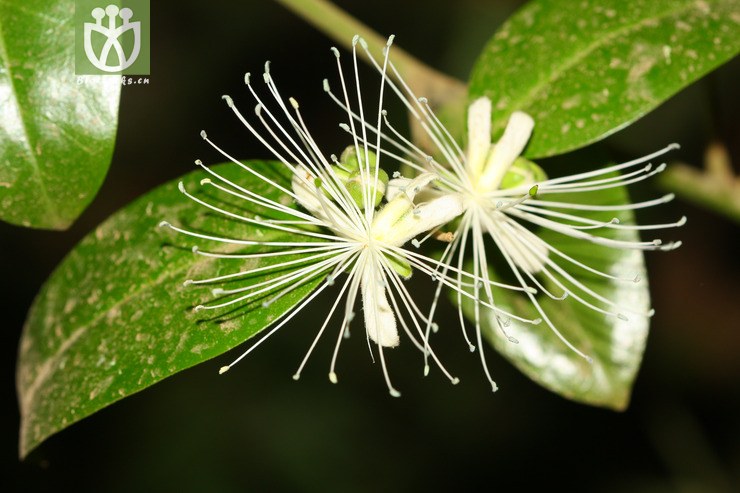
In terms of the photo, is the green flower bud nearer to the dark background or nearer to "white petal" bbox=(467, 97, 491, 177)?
"white petal" bbox=(467, 97, 491, 177)

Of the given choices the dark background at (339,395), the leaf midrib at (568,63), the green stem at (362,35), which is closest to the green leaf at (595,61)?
the leaf midrib at (568,63)

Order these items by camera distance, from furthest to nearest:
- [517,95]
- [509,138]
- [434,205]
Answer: [517,95] → [509,138] → [434,205]

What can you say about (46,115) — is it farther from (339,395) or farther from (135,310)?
(339,395)

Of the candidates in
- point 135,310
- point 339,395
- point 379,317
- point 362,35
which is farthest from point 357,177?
point 339,395

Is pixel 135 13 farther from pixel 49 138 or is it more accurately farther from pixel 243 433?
pixel 243 433

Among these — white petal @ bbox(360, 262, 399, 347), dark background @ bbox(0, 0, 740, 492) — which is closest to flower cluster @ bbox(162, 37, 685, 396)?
white petal @ bbox(360, 262, 399, 347)

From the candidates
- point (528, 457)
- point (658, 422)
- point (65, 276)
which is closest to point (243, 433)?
point (528, 457)
